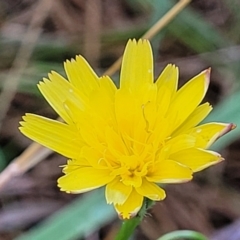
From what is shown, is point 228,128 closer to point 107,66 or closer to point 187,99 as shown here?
point 187,99

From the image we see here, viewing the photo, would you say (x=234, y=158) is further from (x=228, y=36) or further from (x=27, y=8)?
(x=27, y=8)

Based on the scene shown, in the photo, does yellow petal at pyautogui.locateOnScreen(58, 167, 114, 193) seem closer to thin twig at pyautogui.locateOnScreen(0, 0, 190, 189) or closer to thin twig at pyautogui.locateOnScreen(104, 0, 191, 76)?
thin twig at pyautogui.locateOnScreen(0, 0, 190, 189)

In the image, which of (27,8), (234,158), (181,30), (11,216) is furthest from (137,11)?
(11,216)

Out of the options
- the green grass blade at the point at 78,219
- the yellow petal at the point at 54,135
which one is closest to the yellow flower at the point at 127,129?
the yellow petal at the point at 54,135

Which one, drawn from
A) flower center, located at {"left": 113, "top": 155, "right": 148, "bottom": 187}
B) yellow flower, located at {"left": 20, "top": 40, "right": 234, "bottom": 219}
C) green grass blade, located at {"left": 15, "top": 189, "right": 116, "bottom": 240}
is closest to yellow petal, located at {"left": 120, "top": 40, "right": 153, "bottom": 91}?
yellow flower, located at {"left": 20, "top": 40, "right": 234, "bottom": 219}

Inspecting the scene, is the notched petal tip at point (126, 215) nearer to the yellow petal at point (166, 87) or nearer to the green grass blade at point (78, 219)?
the yellow petal at point (166, 87)

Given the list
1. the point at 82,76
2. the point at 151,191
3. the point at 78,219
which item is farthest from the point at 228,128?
the point at 78,219

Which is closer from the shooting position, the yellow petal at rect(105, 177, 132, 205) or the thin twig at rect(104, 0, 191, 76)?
the yellow petal at rect(105, 177, 132, 205)
